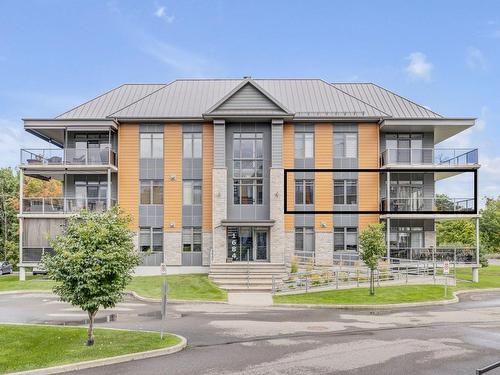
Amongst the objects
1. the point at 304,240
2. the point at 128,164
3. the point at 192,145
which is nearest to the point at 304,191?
the point at 304,240

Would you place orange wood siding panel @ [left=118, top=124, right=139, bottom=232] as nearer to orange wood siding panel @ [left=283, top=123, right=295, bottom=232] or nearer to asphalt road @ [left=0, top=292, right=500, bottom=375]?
orange wood siding panel @ [left=283, top=123, right=295, bottom=232]

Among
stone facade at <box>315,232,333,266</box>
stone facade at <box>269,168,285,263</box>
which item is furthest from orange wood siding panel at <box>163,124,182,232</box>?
stone facade at <box>315,232,333,266</box>

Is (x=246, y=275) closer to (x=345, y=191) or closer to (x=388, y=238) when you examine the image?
(x=345, y=191)

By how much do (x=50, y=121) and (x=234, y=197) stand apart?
13.6 m

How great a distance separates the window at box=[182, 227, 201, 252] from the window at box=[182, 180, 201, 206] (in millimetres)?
1882

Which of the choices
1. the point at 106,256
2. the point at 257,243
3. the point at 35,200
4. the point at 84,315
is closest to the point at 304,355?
the point at 106,256

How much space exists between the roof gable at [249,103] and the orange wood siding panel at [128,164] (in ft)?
20.3

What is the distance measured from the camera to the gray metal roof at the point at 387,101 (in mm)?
35800

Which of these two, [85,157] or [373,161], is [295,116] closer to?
[373,161]

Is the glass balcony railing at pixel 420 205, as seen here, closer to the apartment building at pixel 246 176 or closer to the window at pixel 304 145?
the apartment building at pixel 246 176

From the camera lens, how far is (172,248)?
34.0 metres

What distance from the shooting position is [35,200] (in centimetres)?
3456

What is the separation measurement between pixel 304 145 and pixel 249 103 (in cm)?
491

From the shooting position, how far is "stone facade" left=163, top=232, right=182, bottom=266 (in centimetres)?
3394
